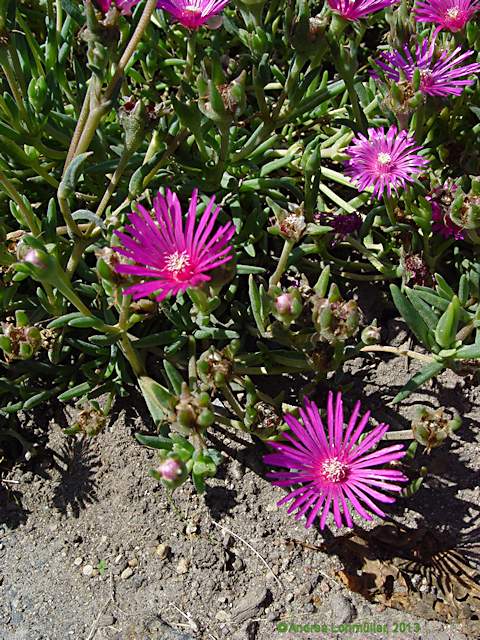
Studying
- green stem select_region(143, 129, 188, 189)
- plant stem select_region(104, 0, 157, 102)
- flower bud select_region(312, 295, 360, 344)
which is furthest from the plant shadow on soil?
plant stem select_region(104, 0, 157, 102)

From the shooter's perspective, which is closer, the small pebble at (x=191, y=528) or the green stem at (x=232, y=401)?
the green stem at (x=232, y=401)

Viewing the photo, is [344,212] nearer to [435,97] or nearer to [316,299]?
[435,97]

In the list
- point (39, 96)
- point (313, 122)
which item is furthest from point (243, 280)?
point (39, 96)

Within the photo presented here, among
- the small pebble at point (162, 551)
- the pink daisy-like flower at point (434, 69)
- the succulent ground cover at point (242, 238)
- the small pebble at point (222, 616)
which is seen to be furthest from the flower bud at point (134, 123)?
the small pebble at point (222, 616)

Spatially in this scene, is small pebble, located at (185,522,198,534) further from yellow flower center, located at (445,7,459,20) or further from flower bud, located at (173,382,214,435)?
yellow flower center, located at (445,7,459,20)

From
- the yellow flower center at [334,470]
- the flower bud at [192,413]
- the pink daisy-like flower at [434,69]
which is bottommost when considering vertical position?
the flower bud at [192,413]

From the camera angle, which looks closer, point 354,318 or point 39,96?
point 354,318

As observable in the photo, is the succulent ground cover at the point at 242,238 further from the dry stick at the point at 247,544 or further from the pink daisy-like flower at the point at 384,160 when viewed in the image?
the dry stick at the point at 247,544
